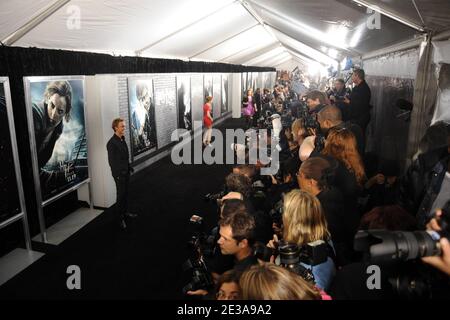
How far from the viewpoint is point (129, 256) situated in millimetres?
4770

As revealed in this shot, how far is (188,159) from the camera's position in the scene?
34.4 feet

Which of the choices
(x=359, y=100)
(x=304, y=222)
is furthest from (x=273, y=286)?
(x=359, y=100)

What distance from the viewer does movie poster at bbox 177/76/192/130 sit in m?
11.5

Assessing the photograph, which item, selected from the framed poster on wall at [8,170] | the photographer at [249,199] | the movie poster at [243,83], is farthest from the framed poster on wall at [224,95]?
the photographer at [249,199]

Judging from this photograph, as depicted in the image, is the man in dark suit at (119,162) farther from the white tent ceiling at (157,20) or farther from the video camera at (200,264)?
the video camera at (200,264)

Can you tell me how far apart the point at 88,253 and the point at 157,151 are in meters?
5.39

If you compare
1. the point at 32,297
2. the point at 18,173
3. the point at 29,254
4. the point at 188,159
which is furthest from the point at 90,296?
the point at 188,159

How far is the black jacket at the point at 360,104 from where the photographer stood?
610cm

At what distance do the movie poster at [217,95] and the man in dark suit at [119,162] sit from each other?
1116 cm

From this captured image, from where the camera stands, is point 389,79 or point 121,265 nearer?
point 121,265

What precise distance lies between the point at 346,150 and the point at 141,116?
6.19m

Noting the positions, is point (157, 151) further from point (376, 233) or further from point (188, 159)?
point (376, 233)

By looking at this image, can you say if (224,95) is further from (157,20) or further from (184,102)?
(157,20)

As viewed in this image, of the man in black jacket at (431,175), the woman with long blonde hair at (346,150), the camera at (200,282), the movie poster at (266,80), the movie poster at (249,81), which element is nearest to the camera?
the camera at (200,282)
